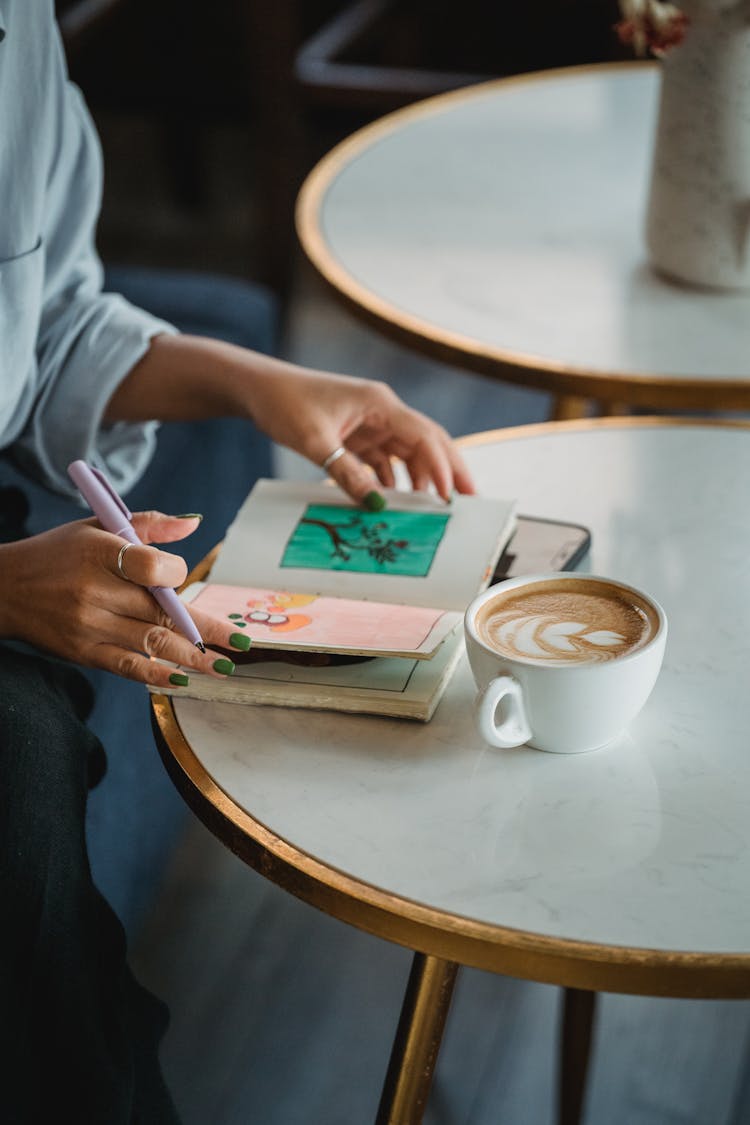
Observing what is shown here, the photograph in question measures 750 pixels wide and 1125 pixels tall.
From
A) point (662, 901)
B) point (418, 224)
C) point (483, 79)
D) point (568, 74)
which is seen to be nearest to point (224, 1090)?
point (662, 901)

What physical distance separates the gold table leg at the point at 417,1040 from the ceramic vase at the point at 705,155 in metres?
0.72

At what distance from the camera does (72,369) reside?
102cm

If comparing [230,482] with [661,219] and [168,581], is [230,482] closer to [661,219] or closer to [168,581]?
[661,219]

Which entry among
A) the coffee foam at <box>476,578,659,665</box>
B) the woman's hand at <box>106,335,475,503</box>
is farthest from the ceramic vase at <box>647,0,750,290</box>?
the coffee foam at <box>476,578,659,665</box>

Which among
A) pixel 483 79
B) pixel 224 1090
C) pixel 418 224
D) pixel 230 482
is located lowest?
pixel 224 1090

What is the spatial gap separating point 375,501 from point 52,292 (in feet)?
1.14

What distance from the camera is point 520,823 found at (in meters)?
0.65

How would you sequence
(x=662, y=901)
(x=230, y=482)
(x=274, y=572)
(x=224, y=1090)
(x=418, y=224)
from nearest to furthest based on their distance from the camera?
1. (x=662, y=901)
2. (x=274, y=572)
3. (x=224, y=1090)
4. (x=418, y=224)
5. (x=230, y=482)

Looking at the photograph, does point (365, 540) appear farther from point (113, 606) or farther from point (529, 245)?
point (529, 245)

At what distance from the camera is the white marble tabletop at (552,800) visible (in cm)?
60

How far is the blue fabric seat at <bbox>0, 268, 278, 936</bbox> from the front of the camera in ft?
3.77

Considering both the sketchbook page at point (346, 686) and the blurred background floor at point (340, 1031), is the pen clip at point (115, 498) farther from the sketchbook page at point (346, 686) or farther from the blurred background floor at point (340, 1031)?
the blurred background floor at point (340, 1031)

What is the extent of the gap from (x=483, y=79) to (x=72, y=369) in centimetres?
172

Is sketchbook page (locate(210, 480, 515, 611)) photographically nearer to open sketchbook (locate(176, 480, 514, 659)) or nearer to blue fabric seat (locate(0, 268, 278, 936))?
open sketchbook (locate(176, 480, 514, 659))
